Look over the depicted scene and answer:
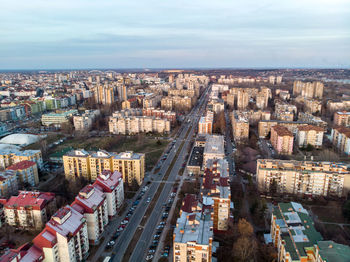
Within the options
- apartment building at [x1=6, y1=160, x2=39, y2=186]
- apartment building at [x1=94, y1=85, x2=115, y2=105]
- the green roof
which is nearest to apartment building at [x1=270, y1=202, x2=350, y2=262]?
the green roof

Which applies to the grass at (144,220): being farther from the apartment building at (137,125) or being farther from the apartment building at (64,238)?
the apartment building at (137,125)

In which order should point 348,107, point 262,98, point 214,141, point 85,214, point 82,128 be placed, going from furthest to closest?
point 262,98 → point 348,107 → point 82,128 → point 214,141 → point 85,214

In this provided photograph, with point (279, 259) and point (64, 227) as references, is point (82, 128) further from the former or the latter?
point (279, 259)

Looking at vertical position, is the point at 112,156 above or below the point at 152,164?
above

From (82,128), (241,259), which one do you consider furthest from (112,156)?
(82,128)

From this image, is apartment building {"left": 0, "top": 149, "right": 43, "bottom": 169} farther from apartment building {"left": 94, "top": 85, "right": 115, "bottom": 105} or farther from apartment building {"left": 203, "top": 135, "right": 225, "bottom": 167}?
apartment building {"left": 94, "top": 85, "right": 115, "bottom": 105}

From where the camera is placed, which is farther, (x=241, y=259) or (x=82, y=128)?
(x=82, y=128)
